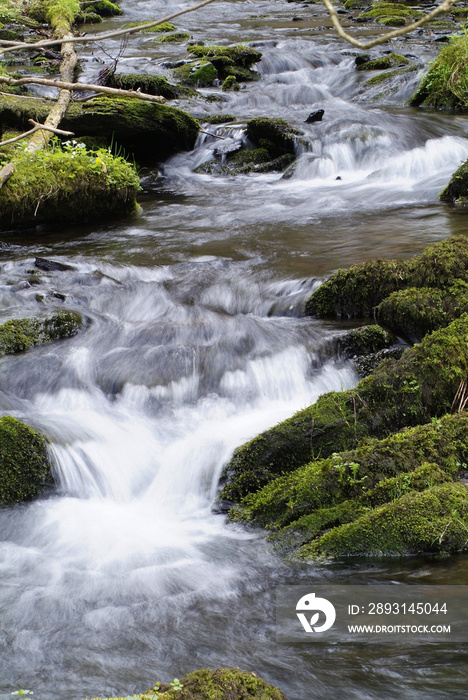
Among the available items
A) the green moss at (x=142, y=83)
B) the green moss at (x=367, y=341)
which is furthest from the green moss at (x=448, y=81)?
the green moss at (x=367, y=341)

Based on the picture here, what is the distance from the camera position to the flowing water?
3.06m

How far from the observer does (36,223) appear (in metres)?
9.58

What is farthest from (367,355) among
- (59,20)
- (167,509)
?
(59,20)

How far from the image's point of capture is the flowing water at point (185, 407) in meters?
3.06

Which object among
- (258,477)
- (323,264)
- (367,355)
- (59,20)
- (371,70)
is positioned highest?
(59,20)

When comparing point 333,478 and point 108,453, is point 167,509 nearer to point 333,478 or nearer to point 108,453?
point 108,453

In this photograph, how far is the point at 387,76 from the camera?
1642 cm

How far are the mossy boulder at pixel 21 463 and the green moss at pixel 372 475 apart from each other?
1587mm

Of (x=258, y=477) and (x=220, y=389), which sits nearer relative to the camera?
(x=258, y=477)

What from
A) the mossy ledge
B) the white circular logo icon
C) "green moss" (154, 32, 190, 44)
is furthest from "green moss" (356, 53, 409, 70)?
the mossy ledge

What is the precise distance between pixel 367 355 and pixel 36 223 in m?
6.08

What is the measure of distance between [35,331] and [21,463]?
2.10m

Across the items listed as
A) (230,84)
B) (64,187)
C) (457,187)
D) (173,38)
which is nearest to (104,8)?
(173,38)

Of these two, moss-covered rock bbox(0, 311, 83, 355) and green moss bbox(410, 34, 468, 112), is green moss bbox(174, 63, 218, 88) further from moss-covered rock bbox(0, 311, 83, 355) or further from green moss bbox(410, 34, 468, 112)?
moss-covered rock bbox(0, 311, 83, 355)
